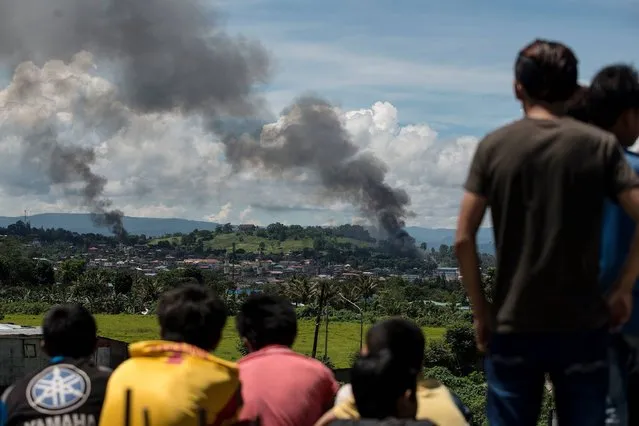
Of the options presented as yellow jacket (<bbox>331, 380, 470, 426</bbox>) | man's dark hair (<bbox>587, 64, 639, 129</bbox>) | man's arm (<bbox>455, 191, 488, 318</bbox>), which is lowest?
yellow jacket (<bbox>331, 380, 470, 426</bbox>)

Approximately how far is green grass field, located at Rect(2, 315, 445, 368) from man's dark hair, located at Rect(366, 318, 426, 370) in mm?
77848

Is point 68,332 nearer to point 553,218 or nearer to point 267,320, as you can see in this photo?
point 267,320

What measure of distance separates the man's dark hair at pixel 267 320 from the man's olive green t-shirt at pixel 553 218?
140cm

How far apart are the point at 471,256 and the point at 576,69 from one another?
81 cm

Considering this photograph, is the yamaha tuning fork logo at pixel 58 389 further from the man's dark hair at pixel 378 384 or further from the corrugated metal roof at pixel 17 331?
the corrugated metal roof at pixel 17 331

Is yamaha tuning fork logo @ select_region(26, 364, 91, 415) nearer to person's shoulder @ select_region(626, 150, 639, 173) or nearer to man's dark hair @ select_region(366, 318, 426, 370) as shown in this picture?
man's dark hair @ select_region(366, 318, 426, 370)

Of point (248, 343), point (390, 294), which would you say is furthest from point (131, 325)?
point (248, 343)

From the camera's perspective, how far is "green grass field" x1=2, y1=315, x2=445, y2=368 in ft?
287

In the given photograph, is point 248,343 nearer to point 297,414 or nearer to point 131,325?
point 297,414

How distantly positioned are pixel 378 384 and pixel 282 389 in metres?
1.05

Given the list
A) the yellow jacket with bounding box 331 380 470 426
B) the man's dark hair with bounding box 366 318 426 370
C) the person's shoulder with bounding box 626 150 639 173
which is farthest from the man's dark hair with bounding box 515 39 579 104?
the yellow jacket with bounding box 331 380 470 426

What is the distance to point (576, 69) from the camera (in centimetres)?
389

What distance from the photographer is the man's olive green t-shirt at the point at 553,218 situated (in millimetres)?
3674

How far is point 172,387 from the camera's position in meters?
4.33
